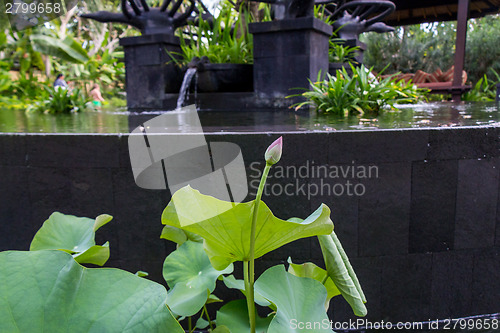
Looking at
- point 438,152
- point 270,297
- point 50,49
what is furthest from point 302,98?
point 50,49

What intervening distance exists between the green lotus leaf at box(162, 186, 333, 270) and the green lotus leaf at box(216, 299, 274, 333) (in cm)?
24

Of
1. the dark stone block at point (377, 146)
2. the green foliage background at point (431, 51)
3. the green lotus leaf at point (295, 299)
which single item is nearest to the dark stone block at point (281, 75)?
the dark stone block at point (377, 146)

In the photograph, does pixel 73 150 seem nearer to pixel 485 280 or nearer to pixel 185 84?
pixel 485 280

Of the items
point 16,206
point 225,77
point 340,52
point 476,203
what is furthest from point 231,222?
point 340,52

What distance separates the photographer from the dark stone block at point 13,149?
85.3 inches

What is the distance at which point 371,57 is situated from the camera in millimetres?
20828

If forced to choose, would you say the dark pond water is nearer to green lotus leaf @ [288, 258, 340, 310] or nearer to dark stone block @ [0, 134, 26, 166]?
dark stone block @ [0, 134, 26, 166]

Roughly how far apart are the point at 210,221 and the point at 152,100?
5871 mm

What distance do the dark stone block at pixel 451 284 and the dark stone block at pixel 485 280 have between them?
0.03 meters

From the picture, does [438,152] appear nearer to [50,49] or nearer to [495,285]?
[495,285]

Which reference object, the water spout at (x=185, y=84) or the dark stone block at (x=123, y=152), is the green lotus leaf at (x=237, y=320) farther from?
the water spout at (x=185, y=84)

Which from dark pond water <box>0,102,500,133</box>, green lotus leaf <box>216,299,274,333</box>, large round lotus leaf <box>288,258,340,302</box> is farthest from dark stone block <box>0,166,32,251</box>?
large round lotus leaf <box>288,258,340,302</box>

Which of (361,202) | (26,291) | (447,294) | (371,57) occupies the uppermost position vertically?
(371,57)

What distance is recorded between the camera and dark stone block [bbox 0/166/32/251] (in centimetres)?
217
